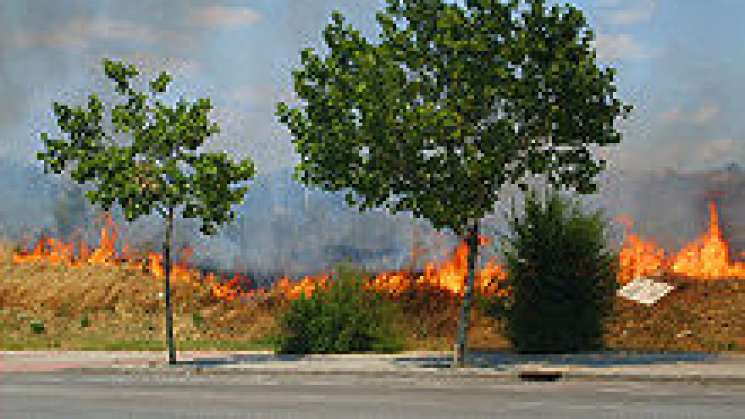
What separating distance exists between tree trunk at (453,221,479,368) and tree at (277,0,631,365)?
1.0 inches

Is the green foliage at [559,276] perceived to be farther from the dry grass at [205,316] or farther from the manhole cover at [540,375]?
the manhole cover at [540,375]

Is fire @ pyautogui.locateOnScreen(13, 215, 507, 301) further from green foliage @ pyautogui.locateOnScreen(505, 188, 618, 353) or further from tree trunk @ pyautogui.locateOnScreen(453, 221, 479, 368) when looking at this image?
tree trunk @ pyautogui.locateOnScreen(453, 221, 479, 368)

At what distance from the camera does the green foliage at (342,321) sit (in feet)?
84.4

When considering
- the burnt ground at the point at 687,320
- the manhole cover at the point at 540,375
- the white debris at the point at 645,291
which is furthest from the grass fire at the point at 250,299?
the manhole cover at the point at 540,375

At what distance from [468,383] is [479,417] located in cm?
556

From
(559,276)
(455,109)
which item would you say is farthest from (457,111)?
(559,276)

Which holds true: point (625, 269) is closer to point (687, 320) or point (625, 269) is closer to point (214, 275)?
point (687, 320)

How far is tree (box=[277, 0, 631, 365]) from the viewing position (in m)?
20.8

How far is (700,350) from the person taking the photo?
24141mm

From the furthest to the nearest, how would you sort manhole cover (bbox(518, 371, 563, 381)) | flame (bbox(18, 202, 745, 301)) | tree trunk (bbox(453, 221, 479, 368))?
flame (bbox(18, 202, 745, 301))
tree trunk (bbox(453, 221, 479, 368))
manhole cover (bbox(518, 371, 563, 381))

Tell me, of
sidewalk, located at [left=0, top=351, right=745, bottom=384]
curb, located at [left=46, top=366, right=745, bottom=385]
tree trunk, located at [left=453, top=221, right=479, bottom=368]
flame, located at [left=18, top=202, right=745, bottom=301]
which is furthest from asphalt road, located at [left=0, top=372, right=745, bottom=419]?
flame, located at [left=18, top=202, right=745, bottom=301]

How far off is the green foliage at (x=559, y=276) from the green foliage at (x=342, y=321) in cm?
333

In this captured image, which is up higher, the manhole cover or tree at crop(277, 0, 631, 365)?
tree at crop(277, 0, 631, 365)

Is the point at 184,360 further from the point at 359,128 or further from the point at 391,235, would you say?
the point at 391,235
